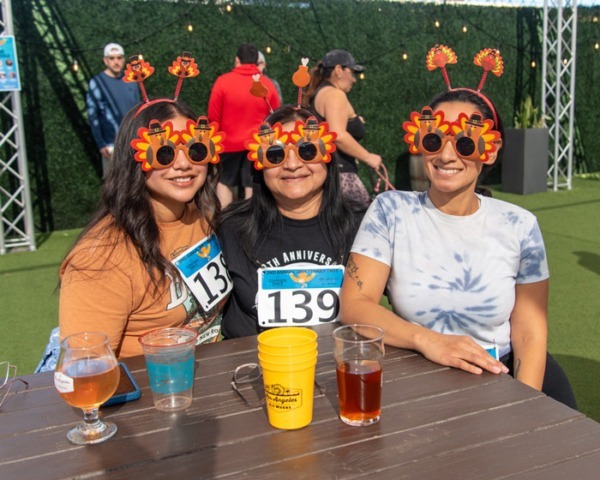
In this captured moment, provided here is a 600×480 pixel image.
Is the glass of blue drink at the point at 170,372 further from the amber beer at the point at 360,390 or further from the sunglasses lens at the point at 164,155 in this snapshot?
the sunglasses lens at the point at 164,155

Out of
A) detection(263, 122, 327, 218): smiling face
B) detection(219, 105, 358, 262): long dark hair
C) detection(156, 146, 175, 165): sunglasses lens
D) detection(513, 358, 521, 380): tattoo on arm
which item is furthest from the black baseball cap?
detection(513, 358, 521, 380): tattoo on arm

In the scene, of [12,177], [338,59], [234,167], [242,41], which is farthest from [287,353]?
[242,41]

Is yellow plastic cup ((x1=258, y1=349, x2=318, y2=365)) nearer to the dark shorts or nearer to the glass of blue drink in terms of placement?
the glass of blue drink

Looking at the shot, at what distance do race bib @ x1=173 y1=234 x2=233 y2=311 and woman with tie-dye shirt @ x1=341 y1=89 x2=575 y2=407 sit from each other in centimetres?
49

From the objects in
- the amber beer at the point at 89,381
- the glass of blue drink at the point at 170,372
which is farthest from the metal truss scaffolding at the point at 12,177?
the amber beer at the point at 89,381

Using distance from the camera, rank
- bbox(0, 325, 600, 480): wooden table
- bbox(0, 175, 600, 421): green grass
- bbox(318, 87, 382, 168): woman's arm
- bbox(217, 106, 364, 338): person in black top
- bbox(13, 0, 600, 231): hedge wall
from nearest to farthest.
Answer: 1. bbox(0, 325, 600, 480): wooden table
2. bbox(217, 106, 364, 338): person in black top
3. bbox(0, 175, 600, 421): green grass
4. bbox(318, 87, 382, 168): woman's arm
5. bbox(13, 0, 600, 231): hedge wall

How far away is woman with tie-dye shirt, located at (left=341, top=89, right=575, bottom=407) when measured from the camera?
1.98 meters

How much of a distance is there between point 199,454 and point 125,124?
1358mm

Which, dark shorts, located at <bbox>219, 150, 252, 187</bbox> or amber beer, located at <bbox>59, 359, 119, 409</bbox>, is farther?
dark shorts, located at <bbox>219, 150, 252, 187</bbox>

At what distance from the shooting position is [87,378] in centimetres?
130

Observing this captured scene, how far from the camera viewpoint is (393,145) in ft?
30.4

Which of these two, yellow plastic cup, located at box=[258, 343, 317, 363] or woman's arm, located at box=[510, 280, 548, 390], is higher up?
yellow plastic cup, located at box=[258, 343, 317, 363]

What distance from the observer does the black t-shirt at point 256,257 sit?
235cm

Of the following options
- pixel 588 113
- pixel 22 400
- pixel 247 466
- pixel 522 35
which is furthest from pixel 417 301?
pixel 588 113
